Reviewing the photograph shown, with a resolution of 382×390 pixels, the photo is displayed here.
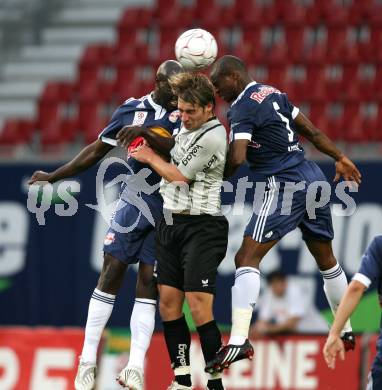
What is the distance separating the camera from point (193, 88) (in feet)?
26.7

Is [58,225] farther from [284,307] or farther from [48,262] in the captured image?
[284,307]

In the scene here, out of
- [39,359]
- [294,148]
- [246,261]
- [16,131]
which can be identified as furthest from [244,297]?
[16,131]

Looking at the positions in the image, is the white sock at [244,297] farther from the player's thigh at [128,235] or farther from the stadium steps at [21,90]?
the stadium steps at [21,90]

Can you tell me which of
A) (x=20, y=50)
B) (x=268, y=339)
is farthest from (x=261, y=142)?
(x=20, y=50)

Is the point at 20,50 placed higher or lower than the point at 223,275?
higher

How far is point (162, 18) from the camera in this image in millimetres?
18328

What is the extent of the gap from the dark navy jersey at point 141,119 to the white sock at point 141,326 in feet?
3.19

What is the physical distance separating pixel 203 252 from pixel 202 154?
2.38ft

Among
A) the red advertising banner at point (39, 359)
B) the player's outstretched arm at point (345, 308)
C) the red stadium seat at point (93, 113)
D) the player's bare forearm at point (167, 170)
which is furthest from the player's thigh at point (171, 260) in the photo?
the red stadium seat at point (93, 113)

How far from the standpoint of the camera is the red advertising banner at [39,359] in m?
11.4

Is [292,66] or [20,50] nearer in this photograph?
[292,66]

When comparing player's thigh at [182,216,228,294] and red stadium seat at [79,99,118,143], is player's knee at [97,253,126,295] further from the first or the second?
red stadium seat at [79,99,118,143]

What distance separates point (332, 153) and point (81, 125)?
8781 millimetres

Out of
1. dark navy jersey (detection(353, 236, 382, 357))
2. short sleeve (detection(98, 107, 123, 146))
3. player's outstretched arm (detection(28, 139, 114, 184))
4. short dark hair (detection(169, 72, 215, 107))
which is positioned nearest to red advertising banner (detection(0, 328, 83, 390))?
player's outstretched arm (detection(28, 139, 114, 184))
